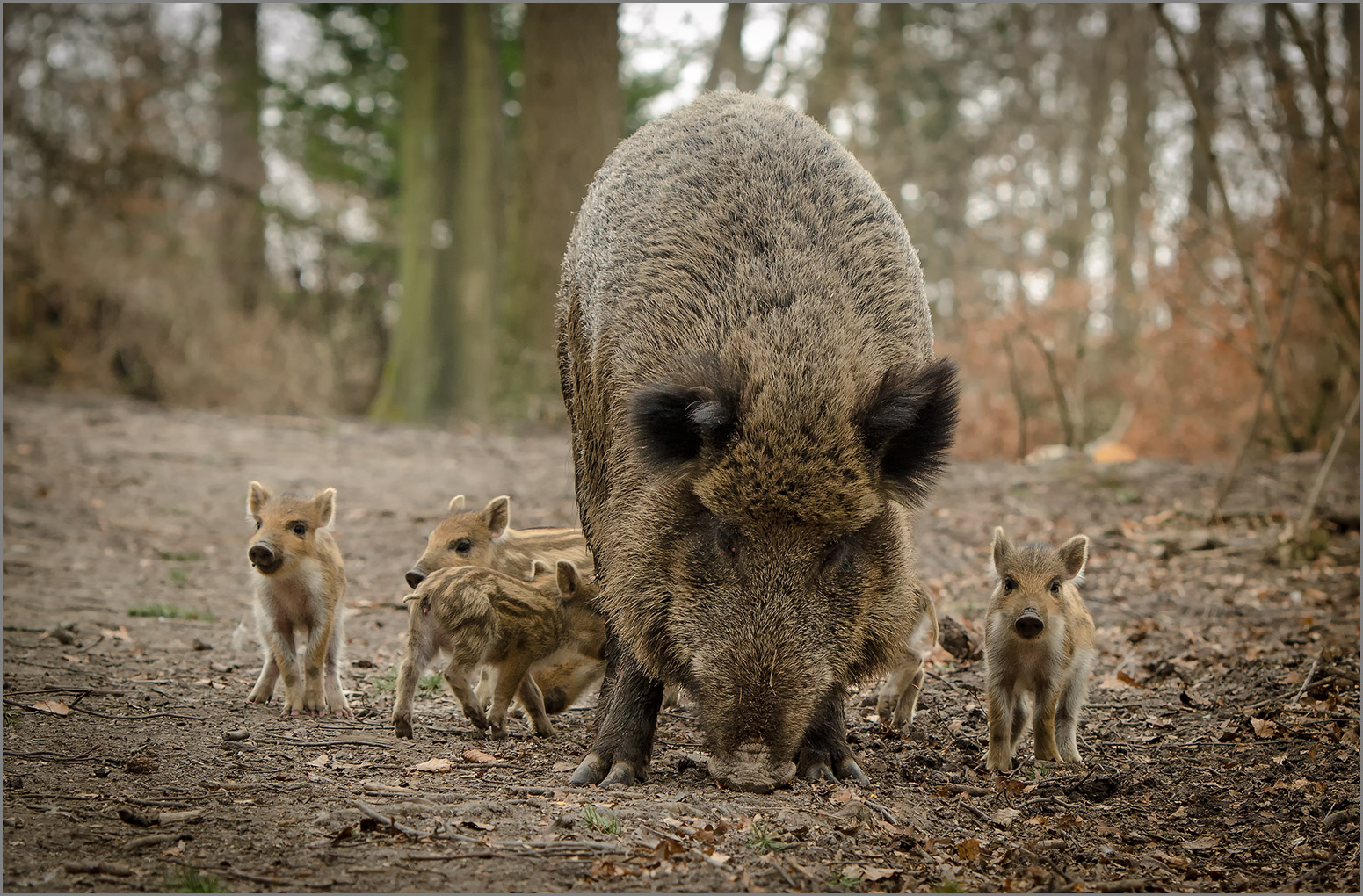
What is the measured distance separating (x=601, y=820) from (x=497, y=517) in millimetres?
3102

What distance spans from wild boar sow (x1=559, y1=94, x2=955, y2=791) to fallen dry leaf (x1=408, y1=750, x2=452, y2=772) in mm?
Answer: 632

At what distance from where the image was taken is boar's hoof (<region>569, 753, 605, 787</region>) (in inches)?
193

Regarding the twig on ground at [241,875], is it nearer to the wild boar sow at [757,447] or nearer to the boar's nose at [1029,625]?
the wild boar sow at [757,447]

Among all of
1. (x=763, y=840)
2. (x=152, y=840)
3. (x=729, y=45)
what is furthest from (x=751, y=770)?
(x=729, y=45)

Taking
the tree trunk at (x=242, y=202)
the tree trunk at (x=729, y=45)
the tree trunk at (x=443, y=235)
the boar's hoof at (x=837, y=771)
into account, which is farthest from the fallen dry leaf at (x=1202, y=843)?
the tree trunk at (x=242, y=202)

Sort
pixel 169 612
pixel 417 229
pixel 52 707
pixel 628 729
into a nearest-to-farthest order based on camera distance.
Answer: pixel 628 729 < pixel 52 707 < pixel 169 612 < pixel 417 229

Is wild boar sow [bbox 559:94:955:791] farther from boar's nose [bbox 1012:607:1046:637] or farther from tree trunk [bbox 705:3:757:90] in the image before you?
tree trunk [bbox 705:3:757:90]

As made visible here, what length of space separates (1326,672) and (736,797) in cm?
401

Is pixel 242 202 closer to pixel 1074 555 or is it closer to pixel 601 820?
pixel 1074 555

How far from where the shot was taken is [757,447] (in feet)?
14.6

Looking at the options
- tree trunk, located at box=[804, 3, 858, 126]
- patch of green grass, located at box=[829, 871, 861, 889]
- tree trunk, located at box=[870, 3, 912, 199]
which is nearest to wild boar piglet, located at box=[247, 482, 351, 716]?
patch of green grass, located at box=[829, 871, 861, 889]

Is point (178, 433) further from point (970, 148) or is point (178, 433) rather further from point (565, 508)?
point (970, 148)

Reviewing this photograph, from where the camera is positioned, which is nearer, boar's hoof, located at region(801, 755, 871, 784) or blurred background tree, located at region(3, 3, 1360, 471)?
boar's hoof, located at region(801, 755, 871, 784)

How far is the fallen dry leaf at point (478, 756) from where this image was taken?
531cm
